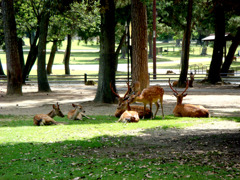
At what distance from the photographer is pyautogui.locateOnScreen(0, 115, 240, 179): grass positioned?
23.6ft

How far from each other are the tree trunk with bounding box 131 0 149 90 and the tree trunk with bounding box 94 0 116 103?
3.36ft

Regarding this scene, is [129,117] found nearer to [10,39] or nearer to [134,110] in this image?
[134,110]

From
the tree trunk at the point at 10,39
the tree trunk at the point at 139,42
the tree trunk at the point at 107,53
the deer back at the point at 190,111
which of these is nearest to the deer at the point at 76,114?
the deer back at the point at 190,111

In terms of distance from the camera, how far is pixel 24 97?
24.0 metres

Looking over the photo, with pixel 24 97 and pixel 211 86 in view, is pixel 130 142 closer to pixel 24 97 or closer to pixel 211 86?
pixel 24 97

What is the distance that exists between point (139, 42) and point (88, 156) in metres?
11.5

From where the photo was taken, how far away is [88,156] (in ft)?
28.5

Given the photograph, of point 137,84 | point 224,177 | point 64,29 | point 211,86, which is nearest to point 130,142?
point 224,177

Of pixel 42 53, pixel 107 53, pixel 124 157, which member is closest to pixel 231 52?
pixel 42 53

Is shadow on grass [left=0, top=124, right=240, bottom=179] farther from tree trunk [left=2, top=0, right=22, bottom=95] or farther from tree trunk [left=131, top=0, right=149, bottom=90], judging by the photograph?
tree trunk [left=2, top=0, right=22, bottom=95]

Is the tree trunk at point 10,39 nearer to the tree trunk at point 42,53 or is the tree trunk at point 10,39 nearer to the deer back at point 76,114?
the tree trunk at point 42,53

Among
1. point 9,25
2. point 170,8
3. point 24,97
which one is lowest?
point 24,97

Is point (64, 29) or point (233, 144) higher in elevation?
point (64, 29)

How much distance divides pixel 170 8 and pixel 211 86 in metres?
12.2
